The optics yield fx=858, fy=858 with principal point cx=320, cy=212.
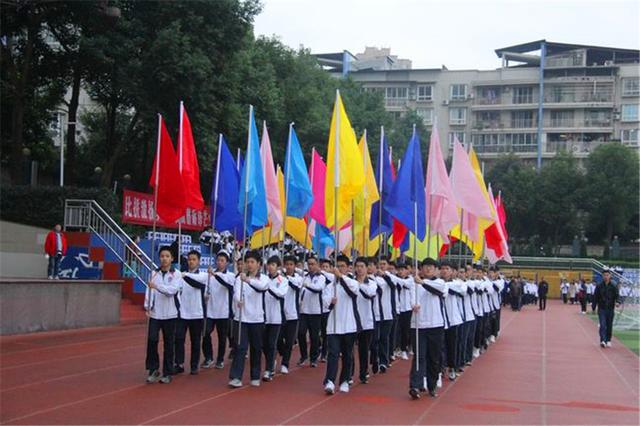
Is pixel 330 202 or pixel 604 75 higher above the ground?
pixel 604 75

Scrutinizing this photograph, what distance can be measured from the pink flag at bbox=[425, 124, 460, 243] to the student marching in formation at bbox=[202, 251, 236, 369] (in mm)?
3194

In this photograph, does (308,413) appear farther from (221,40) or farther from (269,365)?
(221,40)

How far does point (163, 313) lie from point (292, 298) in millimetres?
2546

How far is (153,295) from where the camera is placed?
11.9 m

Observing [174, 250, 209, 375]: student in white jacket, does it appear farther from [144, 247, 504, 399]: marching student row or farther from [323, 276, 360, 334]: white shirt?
[323, 276, 360, 334]: white shirt

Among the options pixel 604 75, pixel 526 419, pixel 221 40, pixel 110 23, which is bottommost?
pixel 526 419

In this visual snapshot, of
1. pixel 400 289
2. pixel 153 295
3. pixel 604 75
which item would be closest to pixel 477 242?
pixel 400 289

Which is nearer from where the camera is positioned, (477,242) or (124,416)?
(124,416)

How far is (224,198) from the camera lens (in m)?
14.5

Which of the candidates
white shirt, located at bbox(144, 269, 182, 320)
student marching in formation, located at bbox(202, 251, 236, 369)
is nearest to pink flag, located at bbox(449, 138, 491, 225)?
student marching in formation, located at bbox(202, 251, 236, 369)

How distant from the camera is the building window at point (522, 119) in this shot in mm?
74750

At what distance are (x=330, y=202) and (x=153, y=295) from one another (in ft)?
11.4

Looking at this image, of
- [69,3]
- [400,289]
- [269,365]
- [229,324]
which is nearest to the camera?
[269,365]

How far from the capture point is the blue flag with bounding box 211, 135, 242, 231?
1434 cm
